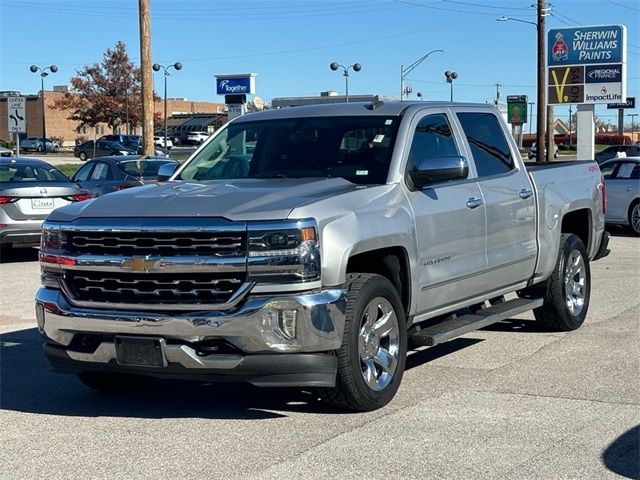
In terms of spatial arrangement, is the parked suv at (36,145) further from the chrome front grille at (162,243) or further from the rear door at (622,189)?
the chrome front grille at (162,243)

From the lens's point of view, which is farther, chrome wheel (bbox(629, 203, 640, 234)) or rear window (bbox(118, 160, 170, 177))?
chrome wheel (bbox(629, 203, 640, 234))

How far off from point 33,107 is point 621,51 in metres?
77.0

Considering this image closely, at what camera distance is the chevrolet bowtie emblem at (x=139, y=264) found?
600 centimetres

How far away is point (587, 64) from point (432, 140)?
23597 mm

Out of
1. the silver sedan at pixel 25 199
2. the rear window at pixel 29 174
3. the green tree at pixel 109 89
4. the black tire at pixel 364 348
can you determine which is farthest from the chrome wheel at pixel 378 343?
the green tree at pixel 109 89

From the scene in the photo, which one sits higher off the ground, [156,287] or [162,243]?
[162,243]

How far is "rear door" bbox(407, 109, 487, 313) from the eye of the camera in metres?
7.03

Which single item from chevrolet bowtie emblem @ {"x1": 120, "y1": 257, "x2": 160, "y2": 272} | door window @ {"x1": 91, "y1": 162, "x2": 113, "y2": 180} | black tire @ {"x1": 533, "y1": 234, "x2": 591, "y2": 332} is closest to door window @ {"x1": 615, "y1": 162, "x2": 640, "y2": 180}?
door window @ {"x1": 91, "y1": 162, "x2": 113, "y2": 180}

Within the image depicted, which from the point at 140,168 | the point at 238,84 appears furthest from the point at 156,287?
the point at 238,84

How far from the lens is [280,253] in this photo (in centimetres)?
585

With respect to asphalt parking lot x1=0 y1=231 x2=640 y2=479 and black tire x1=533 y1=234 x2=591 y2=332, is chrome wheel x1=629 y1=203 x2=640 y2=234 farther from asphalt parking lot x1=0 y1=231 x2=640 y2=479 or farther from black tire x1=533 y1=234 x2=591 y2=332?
asphalt parking lot x1=0 y1=231 x2=640 y2=479

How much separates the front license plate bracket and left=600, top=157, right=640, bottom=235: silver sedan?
1584 cm

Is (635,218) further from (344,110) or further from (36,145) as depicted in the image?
(36,145)

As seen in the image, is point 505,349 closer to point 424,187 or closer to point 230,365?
point 424,187
